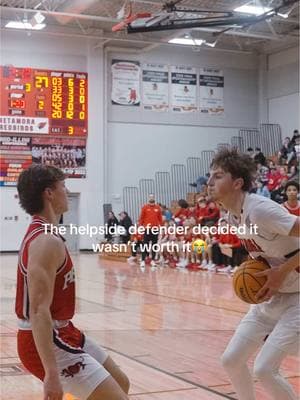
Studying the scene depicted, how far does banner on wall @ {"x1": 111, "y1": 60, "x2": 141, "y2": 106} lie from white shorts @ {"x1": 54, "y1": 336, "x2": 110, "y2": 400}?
20.1 meters

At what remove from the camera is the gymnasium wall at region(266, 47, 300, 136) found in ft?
74.9

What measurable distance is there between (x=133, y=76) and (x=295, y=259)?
19.8m

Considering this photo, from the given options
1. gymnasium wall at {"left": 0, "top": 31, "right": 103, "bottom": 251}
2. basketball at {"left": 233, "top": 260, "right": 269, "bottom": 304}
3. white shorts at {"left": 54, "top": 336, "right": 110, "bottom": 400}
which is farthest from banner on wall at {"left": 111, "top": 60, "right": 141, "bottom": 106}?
white shorts at {"left": 54, "top": 336, "right": 110, "bottom": 400}

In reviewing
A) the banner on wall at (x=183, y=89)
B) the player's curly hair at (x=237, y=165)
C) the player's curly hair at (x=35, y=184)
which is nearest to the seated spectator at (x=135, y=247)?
the banner on wall at (x=183, y=89)

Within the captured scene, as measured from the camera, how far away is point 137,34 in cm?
2120

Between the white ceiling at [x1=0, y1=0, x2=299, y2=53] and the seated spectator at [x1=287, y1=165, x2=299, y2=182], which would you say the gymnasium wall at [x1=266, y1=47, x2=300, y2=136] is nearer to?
the white ceiling at [x1=0, y1=0, x2=299, y2=53]

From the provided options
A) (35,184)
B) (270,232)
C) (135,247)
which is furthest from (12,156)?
(35,184)

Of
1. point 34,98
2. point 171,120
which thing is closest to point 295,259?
point 34,98

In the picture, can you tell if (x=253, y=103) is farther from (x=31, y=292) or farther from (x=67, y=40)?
(x=31, y=292)

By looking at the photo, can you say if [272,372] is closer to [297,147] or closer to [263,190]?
[263,190]

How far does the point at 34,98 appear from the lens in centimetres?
2095

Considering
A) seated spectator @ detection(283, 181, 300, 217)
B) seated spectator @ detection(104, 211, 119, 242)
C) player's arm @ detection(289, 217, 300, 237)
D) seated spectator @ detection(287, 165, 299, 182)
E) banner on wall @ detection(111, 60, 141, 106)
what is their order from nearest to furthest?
Answer: player's arm @ detection(289, 217, 300, 237)
seated spectator @ detection(283, 181, 300, 217)
seated spectator @ detection(287, 165, 299, 182)
seated spectator @ detection(104, 211, 119, 242)
banner on wall @ detection(111, 60, 141, 106)

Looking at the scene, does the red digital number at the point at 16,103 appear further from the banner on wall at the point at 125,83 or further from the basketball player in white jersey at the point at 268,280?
the basketball player in white jersey at the point at 268,280

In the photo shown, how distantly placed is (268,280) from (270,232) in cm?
24
